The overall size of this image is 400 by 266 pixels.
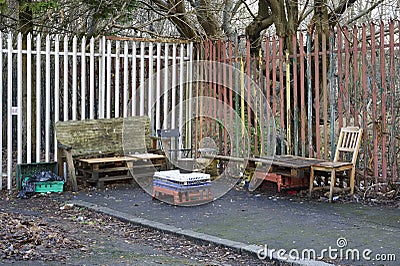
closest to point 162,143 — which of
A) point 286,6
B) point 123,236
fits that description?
point 286,6

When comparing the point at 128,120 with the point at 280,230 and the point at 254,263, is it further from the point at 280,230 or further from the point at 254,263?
the point at 254,263

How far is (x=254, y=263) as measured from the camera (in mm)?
5238

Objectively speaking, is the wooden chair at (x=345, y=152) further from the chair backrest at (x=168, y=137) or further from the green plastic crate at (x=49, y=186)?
the green plastic crate at (x=49, y=186)

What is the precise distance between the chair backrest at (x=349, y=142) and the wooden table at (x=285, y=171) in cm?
38

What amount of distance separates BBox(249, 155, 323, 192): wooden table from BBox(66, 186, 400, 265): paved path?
0.36m

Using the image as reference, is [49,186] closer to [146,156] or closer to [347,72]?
[146,156]

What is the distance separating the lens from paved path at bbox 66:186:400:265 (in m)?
5.68

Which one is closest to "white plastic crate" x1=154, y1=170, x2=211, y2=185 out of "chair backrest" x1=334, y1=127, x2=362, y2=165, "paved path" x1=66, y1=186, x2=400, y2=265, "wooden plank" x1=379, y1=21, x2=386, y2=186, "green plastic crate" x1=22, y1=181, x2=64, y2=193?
"paved path" x1=66, y1=186, x2=400, y2=265

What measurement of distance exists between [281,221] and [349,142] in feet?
7.53

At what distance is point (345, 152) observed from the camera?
876 centimetres

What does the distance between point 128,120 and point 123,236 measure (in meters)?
4.64

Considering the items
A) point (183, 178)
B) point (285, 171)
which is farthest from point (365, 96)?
point (183, 178)

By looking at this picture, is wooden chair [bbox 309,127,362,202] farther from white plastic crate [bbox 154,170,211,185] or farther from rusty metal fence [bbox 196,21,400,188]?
white plastic crate [bbox 154,170,211,185]

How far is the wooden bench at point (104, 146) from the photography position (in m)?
9.85
